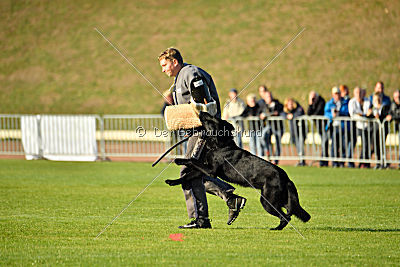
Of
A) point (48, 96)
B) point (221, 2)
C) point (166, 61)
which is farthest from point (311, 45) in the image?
point (166, 61)

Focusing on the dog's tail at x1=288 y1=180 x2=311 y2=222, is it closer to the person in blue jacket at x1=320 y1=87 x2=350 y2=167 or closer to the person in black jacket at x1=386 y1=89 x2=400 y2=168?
the person in black jacket at x1=386 y1=89 x2=400 y2=168

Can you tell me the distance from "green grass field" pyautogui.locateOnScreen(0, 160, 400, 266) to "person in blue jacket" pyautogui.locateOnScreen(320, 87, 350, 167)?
207 cm

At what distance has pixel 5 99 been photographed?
36.6 m

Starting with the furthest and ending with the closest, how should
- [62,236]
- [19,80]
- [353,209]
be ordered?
[19,80] → [353,209] → [62,236]

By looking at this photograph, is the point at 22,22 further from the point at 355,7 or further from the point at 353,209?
the point at 353,209

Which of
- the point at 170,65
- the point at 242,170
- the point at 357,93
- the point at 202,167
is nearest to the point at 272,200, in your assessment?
the point at 242,170

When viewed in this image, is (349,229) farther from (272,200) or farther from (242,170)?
(242,170)

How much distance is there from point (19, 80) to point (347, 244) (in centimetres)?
3275

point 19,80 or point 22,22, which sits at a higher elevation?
point 22,22

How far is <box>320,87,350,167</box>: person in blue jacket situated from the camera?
16.2m

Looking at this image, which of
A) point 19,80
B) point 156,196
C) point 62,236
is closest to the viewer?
point 62,236

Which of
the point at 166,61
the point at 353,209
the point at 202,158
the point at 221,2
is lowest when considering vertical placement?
the point at 353,209

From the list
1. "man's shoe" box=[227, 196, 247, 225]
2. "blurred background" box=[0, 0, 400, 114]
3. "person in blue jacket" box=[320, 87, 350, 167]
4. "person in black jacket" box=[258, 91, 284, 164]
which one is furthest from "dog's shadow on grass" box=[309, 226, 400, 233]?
"blurred background" box=[0, 0, 400, 114]

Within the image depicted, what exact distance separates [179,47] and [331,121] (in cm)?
2184
